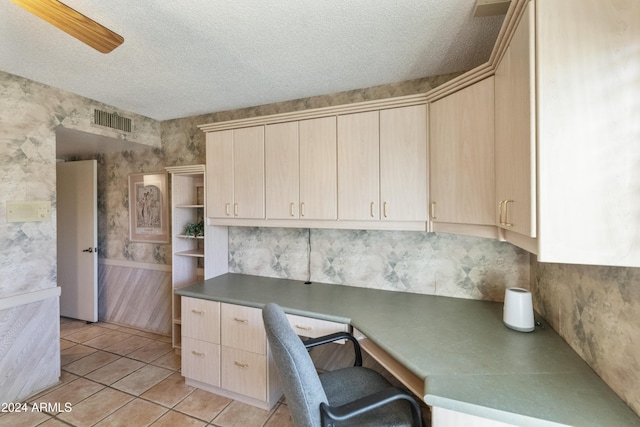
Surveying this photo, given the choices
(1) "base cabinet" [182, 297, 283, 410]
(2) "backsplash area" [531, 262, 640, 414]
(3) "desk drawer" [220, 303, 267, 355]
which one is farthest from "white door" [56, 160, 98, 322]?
(2) "backsplash area" [531, 262, 640, 414]

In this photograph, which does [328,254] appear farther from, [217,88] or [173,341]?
[173,341]

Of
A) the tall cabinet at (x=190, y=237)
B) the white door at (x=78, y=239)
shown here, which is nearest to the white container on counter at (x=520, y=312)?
the tall cabinet at (x=190, y=237)

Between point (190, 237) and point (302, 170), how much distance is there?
145cm

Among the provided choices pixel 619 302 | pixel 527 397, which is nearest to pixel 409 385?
pixel 527 397

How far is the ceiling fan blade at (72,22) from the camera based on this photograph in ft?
3.58

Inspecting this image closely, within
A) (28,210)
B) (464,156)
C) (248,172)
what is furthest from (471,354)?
(28,210)

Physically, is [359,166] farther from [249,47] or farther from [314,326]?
[314,326]

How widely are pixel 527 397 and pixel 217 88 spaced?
107 inches

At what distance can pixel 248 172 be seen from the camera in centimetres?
240

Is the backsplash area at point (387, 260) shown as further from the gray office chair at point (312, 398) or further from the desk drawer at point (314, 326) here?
the gray office chair at point (312, 398)

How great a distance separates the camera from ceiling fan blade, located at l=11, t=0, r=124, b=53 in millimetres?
1090

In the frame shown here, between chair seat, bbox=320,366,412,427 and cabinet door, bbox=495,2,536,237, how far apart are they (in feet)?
3.21

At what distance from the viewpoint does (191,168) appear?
104 inches

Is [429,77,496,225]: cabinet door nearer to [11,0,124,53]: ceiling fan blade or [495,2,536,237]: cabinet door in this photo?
[495,2,536,237]: cabinet door
